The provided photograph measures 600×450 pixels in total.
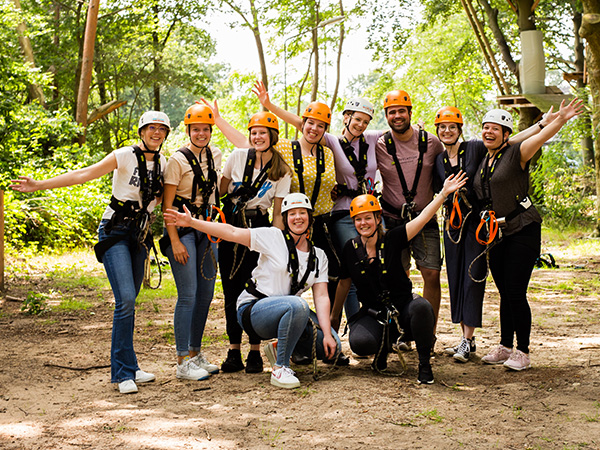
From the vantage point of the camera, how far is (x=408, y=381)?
5.37m

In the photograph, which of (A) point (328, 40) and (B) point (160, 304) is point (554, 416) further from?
(A) point (328, 40)

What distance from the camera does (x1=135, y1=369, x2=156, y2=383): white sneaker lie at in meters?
5.47

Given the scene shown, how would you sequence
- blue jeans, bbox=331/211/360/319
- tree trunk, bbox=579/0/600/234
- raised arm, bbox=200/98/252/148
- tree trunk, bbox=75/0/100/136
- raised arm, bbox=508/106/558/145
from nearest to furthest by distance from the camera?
raised arm, bbox=508/106/558/145, raised arm, bbox=200/98/252/148, blue jeans, bbox=331/211/360/319, tree trunk, bbox=579/0/600/234, tree trunk, bbox=75/0/100/136

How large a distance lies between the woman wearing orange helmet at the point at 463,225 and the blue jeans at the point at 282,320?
167cm

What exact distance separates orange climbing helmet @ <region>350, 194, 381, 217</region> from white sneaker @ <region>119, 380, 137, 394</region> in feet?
7.56

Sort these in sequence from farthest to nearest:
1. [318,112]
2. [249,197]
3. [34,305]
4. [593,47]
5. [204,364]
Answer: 1. [593,47]
2. [34,305]
3. [204,364]
4. [318,112]
5. [249,197]

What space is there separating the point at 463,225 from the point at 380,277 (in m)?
1.07

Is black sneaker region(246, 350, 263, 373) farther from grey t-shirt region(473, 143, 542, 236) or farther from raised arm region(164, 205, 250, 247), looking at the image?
grey t-shirt region(473, 143, 542, 236)

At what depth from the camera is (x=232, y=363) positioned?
5.80 meters

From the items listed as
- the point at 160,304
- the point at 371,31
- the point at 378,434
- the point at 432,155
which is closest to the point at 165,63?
the point at 371,31

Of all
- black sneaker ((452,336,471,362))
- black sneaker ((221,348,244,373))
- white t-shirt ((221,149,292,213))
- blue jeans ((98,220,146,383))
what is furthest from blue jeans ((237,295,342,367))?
black sneaker ((452,336,471,362))

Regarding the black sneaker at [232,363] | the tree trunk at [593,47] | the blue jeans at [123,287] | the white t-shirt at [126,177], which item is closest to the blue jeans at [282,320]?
the black sneaker at [232,363]

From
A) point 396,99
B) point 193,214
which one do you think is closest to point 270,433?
point 193,214

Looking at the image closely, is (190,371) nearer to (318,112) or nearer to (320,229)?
(320,229)
